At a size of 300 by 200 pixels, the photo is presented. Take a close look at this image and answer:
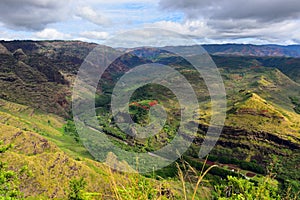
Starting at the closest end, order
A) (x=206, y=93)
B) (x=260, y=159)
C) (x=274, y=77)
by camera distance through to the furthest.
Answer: (x=260, y=159) < (x=206, y=93) < (x=274, y=77)

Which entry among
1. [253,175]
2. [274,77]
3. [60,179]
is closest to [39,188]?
[60,179]

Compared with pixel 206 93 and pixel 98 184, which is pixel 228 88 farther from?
pixel 98 184

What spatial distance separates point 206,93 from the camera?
163375mm

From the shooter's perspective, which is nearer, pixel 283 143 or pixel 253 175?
pixel 253 175

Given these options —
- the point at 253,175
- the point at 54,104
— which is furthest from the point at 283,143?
the point at 54,104

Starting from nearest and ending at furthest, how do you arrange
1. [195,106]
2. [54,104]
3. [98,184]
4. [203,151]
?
[98,184] < [203,151] < [195,106] < [54,104]

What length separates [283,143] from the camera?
3492 inches

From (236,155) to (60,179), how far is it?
200 feet

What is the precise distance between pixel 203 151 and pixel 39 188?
62592mm

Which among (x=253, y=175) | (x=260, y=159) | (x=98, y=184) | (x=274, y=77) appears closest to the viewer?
(x=98, y=184)

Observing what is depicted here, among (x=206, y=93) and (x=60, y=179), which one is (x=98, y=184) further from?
(x=206, y=93)

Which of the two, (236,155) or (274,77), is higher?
(274,77)

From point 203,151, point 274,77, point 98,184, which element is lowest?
point 203,151

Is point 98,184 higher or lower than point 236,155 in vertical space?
higher
